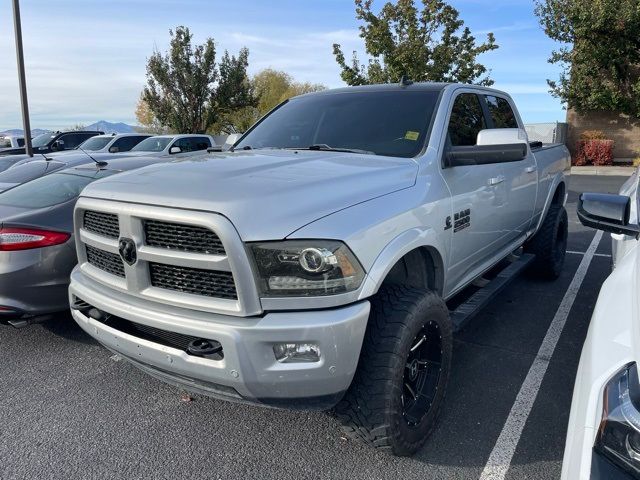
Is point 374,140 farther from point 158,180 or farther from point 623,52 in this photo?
point 623,52

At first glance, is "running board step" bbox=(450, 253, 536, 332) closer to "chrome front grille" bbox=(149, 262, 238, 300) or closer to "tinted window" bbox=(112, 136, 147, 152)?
"chrome front grille" bbox=(149, 262, 238, 300)

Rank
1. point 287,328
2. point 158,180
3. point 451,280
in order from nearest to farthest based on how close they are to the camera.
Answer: point 287,328 < point 158,180 < point 451,280

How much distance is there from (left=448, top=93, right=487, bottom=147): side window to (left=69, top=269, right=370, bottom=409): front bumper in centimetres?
185

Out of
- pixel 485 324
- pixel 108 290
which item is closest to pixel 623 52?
pixel 485 324

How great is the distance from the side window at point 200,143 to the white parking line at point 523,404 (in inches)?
422

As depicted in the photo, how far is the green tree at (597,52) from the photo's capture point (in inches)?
668

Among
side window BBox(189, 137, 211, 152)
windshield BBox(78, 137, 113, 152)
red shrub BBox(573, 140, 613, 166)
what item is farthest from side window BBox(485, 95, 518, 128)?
red shrub BBox(573, 140, 613, 166)

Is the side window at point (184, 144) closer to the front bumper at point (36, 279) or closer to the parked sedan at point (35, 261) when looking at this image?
the parked sedan at point (35, 261)

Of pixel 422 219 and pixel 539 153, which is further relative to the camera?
pixel 539 153

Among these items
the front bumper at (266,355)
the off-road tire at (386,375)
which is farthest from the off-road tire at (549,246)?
the front bumper at (266,355)

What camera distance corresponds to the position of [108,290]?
8.79 feet

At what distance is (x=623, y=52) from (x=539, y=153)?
16.2 m

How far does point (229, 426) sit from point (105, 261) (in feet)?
3.79

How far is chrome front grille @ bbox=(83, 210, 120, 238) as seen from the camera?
260cm
